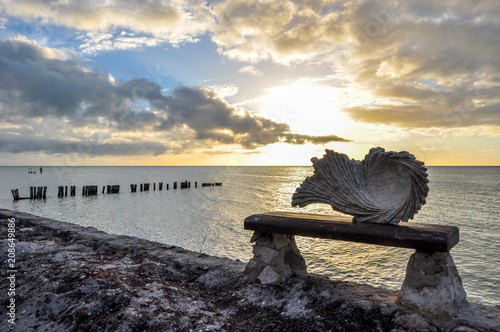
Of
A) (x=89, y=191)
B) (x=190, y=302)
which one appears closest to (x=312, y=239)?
(x=190, y=302)

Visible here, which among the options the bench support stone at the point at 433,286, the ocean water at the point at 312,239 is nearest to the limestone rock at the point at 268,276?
the bench support stone at the point at 433,286

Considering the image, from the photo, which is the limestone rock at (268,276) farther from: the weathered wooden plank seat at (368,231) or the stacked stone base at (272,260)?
the weathered wooden plank seat at (368,231)

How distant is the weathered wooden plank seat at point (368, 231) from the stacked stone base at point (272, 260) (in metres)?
0.25

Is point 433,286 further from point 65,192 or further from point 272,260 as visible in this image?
point 65,192

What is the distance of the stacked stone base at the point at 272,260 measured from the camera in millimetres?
5125

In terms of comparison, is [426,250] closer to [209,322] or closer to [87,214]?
[209,322]

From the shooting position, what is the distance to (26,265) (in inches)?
240

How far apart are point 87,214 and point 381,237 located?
993 inches

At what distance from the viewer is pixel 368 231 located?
425 cm

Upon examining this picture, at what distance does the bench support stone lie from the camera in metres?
3.78

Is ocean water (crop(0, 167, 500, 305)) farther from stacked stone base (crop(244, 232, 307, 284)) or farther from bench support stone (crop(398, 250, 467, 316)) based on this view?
bench support stone (crop(398, 250, 467, 316))

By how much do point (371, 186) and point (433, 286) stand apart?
5.33ft

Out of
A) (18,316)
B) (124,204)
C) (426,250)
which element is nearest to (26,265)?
(18,316)

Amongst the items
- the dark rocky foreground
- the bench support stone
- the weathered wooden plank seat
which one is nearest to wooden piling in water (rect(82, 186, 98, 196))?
the dark rocky foreground
